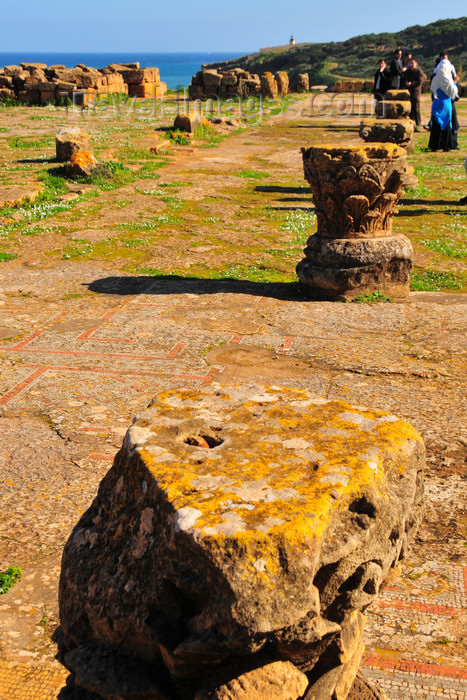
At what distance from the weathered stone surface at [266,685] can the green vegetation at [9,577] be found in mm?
1604

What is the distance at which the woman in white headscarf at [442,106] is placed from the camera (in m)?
15.8

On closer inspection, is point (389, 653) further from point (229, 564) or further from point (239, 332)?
point (239, 332)

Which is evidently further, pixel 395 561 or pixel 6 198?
pixel 6 198

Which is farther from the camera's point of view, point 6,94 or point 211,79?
point 211,79

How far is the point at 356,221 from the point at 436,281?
1597 mm

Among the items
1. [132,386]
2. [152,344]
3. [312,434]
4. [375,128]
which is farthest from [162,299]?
[375,128]

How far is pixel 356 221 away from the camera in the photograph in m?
7.52

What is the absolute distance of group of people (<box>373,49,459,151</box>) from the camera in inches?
625

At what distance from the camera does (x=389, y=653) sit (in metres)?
2.79

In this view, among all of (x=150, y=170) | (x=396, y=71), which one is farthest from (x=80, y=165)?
(x=396, y=71)

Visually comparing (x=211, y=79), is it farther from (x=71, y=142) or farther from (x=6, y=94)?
(x=71, y=142)

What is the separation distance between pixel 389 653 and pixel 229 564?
133 centimetres

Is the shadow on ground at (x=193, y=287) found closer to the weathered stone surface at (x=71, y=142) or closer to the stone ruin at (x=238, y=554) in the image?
the stone ruin at (x=238, y=554)

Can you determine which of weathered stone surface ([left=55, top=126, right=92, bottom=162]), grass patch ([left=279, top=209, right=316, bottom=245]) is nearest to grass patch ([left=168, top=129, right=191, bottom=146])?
weathered stone surface ([left=55, top=126, right=92, bottom=162])
